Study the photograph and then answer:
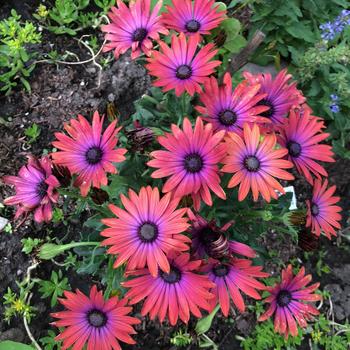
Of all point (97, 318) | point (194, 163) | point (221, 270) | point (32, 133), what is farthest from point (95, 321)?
point (32, 133)

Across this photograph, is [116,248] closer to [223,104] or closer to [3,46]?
[223,104]

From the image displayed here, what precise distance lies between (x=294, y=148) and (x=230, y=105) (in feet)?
0.74

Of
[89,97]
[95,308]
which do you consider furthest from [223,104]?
[89,97]

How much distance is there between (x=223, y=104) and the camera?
50.9 inches

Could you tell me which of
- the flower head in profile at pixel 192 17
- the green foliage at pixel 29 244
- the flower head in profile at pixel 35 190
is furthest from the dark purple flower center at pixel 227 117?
the green foliage at pixel 29 244

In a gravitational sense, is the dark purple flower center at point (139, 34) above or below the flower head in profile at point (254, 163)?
above

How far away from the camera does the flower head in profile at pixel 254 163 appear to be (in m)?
1.17

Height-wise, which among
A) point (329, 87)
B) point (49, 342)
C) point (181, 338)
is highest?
point (329, 87)

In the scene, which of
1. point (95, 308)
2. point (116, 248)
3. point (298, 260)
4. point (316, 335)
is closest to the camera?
point (116, 248)

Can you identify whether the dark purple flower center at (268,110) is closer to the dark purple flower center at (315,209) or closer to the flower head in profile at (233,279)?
the dark purple flower center at (315,209)

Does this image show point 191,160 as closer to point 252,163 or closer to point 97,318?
point 252,163

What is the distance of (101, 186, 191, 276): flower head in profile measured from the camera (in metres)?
1.12

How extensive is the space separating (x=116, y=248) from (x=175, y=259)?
0.16 metres

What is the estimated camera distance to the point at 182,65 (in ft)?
4.30
